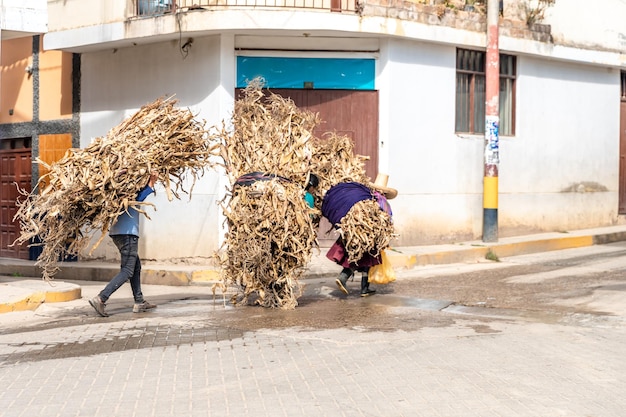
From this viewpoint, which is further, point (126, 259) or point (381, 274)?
point (381, 274)

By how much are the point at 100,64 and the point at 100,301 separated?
8238 mm

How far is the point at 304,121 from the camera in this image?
10656 millimetres

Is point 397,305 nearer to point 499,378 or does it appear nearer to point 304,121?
point 304,121

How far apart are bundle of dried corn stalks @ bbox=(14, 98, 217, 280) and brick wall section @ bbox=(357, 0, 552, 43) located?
20.1 feet

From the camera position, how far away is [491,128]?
16.2 meters

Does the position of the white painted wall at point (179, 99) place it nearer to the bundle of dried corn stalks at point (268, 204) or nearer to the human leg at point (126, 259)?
the bundle of dried corn stalks at point (268, 204)

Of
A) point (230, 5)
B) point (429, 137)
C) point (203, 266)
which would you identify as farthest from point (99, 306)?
point (429, 137)

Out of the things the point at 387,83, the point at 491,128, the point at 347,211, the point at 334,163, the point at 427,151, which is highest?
the point at 387,83

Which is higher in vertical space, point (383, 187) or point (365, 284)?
point (383, 187)

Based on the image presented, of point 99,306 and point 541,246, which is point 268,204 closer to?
point 99,306

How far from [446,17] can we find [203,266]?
5978 mm

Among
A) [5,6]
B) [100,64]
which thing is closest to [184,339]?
[5,6]

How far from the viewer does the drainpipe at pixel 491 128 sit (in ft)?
53.0

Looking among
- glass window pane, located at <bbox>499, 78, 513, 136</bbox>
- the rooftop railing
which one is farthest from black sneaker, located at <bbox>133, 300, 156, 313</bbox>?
glass window pane, located at <bbox>499, 78, 513, 136</bbox>
